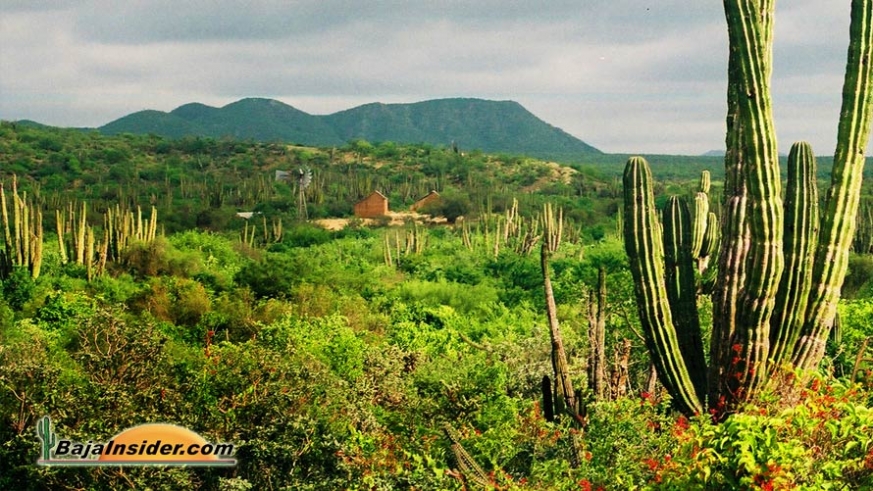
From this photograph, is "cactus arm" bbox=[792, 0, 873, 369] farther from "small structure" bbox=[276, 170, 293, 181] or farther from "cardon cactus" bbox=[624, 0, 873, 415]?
"small structure" bbox=[276, 170, 293, 181]

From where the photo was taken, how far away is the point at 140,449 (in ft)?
33.3

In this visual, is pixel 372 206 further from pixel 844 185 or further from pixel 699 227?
pixel 844 185

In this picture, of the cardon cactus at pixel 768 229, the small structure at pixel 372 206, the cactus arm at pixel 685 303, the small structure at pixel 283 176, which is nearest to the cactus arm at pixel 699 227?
the cactus arm at pixel 685 303

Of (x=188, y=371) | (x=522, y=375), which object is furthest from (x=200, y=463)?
(x=522, y=375)

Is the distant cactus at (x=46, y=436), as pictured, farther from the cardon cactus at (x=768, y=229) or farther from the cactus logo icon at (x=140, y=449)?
the cardon cactus at (x=768, y=229)

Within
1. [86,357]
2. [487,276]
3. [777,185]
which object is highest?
[777,185]

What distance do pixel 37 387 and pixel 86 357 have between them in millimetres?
660

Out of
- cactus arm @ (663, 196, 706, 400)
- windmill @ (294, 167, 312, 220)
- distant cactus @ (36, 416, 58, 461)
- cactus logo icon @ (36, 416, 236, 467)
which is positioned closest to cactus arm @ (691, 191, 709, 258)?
cactus arm @ (663, 196, 706, 400)

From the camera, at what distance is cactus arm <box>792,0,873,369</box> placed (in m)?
8.65

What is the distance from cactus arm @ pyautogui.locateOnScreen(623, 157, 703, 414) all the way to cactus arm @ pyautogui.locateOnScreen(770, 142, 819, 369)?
0.94 m

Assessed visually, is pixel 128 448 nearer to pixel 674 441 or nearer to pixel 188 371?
pixel 188 371

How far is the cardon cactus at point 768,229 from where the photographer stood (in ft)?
28.0

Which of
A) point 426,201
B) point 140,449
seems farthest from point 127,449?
point 426,201

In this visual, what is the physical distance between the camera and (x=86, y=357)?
11.2 meters
